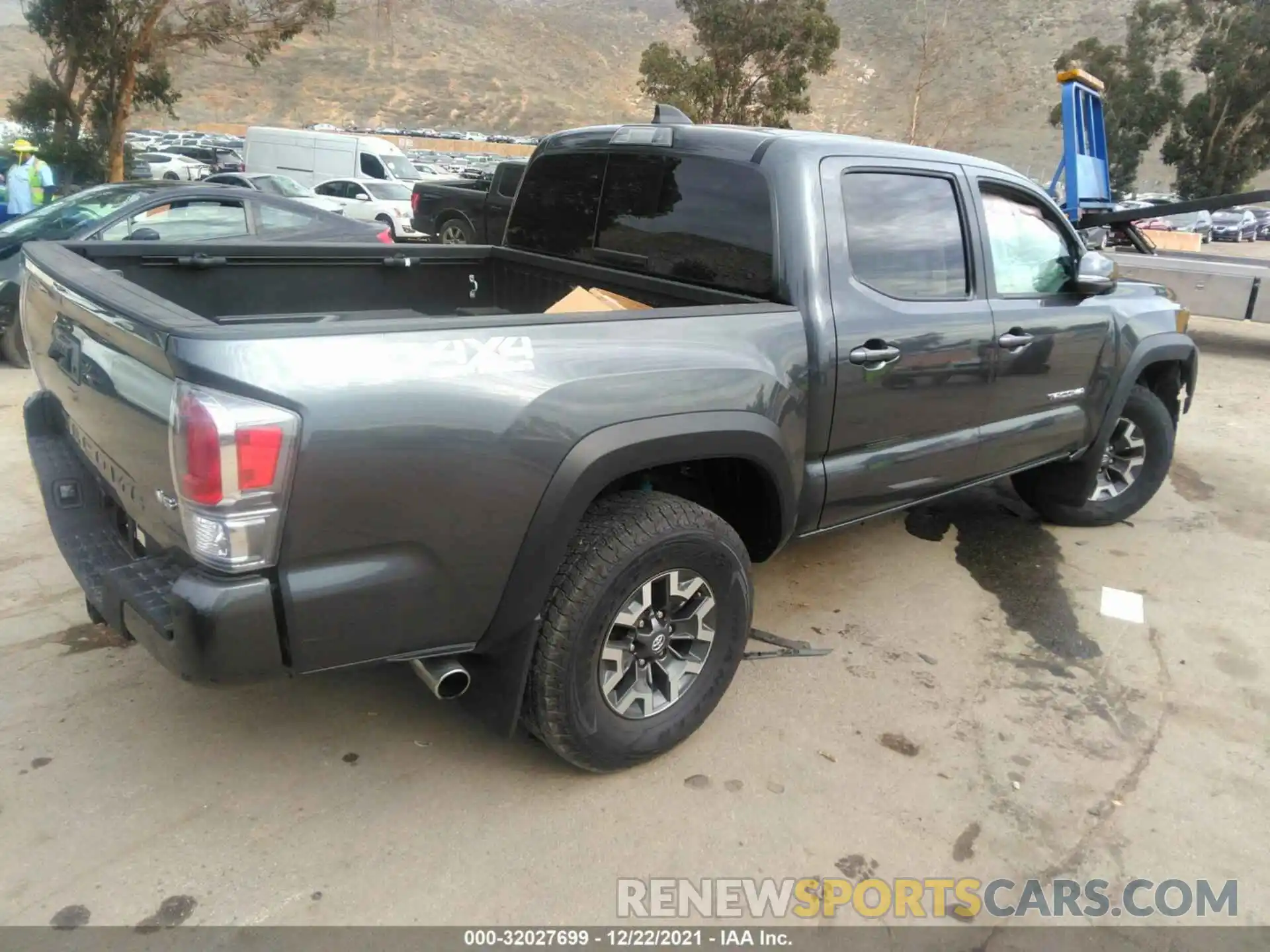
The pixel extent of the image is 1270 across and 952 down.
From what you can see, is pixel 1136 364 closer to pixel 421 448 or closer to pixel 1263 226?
pixel 421 448

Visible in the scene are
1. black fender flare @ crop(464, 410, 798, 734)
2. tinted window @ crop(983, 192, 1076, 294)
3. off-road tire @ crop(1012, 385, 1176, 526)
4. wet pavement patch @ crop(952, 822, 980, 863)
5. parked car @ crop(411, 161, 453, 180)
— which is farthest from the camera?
parked car @ crop(411, 161, 453, 180)

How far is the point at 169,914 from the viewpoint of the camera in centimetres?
233

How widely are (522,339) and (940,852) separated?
191cm

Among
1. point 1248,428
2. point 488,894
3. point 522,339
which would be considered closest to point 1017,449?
point 522,339

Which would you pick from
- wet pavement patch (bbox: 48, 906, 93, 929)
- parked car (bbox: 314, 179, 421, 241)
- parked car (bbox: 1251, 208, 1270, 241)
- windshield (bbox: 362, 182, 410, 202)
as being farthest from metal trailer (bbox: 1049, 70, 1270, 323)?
parked car (bbox: 1251, 208, 1270, 241)

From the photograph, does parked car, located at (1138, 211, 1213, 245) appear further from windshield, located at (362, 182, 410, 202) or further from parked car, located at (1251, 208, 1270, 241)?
windshield, located at (362, 182, 410, 202)

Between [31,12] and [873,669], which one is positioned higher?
[31,12]

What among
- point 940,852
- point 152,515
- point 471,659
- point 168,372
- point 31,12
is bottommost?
point 940,852

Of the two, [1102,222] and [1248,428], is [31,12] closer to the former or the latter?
[1102,222]

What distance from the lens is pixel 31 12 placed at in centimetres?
1712

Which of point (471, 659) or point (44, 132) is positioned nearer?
point (471, 659)

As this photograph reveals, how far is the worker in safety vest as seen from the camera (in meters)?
11.4

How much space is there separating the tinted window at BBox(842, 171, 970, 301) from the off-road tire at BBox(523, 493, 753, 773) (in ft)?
3.90

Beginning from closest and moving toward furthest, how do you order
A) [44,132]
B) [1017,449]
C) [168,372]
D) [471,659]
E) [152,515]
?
[168,372], [152,515], [471,659], [1017,449], [44,132]
